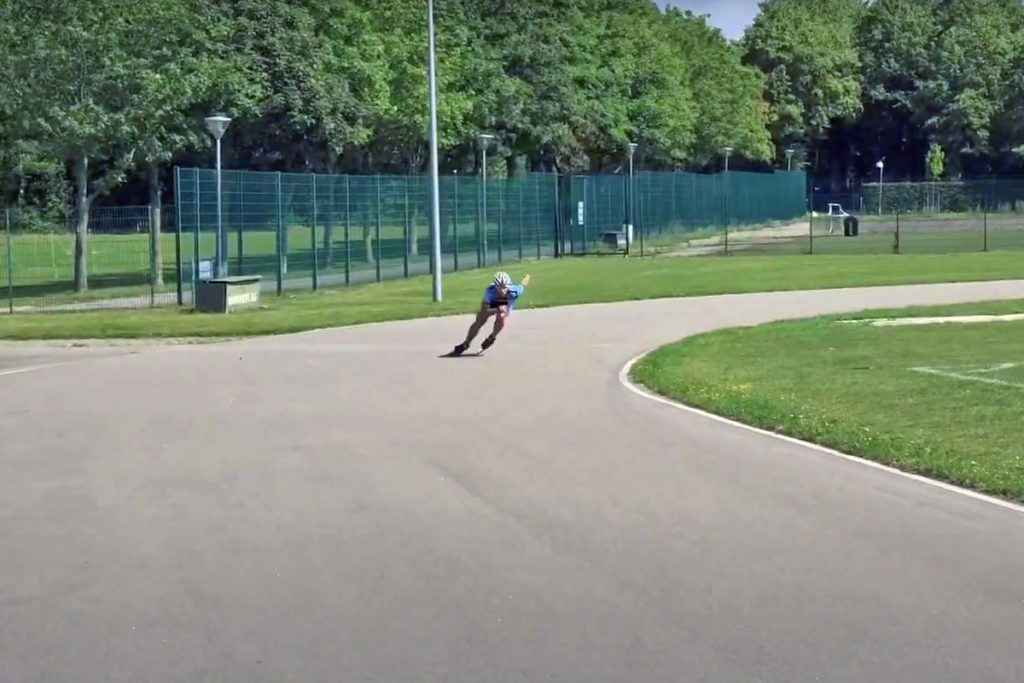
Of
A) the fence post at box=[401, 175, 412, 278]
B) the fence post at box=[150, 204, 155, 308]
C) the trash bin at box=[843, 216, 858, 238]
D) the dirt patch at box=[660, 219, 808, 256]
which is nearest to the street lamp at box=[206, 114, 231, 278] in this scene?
the fence post at box=[150, 204, 155, 308]

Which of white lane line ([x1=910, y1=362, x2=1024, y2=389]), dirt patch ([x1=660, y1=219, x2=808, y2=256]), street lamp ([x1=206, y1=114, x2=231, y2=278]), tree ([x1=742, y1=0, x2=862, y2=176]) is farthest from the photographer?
tree ([x1=742, y1=0, x2=862, y2=176])

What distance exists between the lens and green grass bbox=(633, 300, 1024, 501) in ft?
37.6

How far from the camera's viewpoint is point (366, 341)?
73.4 ft

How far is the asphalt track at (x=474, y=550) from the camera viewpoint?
21.0 feet

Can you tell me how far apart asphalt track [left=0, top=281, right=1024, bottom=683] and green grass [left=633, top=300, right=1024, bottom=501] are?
55cm

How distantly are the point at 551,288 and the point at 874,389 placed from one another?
18917mm

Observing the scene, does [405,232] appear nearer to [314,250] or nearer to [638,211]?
[314,250]

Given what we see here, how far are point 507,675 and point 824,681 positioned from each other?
1256mm

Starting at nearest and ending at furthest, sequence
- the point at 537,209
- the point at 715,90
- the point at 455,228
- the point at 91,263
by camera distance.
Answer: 1. the point at 455,228
2. the point at 91,263
3. the point at 537,209
4. the point at 715,90

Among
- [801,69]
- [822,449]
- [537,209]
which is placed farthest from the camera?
[801,69]

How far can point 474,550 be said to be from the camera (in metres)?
8.41

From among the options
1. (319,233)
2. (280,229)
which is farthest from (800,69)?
(280,229)

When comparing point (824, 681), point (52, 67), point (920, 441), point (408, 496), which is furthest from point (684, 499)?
point (52, 67)

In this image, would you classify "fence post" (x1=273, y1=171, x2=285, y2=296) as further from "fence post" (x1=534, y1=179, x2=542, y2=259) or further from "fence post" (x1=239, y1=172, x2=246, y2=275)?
"fence post" (x1=534, y1=179, x2=542, y2=259)
